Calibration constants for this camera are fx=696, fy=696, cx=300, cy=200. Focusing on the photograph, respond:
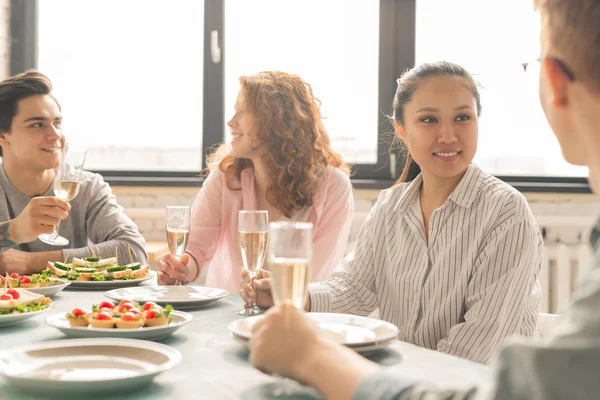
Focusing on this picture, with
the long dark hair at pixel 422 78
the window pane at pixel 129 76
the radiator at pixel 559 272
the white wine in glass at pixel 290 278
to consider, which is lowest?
the radiator at pixel 559 272

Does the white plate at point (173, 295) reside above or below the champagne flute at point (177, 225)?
below

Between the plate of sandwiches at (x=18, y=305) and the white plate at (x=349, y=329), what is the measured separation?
457 mm

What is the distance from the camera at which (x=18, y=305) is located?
4.66ft

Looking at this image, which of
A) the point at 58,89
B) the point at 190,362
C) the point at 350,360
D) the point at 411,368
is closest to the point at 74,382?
the point at 190,362

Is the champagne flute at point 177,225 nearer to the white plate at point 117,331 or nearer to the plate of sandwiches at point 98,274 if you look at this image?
the plate of sandwiches at point 98,274

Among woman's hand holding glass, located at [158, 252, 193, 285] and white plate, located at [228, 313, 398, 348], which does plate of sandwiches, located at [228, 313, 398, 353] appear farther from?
woman's hand holding glass, located at [158, 252, 193, 285]

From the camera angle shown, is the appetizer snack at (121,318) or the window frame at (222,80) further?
the window frame at (222,80)

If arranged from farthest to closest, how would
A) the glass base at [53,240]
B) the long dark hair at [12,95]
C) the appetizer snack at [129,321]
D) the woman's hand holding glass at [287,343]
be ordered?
the long dark hair at [12,95] < the glass base at [53,240] < the appetizer snack at [129,321] < the woman's hand holding glass at [287,343]

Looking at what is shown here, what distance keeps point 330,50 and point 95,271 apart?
2.35 m

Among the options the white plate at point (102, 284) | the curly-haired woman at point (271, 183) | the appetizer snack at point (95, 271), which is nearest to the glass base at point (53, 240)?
the appetizer snack at point (95, 271)

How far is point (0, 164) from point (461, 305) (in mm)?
1942

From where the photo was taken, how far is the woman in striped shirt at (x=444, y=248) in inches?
65.4

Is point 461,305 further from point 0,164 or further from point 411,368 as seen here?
point 0,164

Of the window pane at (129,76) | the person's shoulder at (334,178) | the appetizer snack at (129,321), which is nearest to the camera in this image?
the appetizer snack at (129,321)
